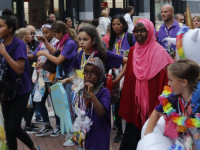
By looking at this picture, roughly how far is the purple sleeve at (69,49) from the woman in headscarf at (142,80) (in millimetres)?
1574

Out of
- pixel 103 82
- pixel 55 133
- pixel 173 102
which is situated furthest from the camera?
pixel 55 133

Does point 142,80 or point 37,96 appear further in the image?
point 37,96

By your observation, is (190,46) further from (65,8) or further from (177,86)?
(65,8)

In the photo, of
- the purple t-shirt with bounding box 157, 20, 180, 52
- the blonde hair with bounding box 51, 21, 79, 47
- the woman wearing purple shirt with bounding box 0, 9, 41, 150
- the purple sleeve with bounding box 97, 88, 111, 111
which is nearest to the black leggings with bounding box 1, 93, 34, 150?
the woman wearing purple shirt with bounding box 0, 9, 41, 150

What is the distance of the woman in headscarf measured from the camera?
194 inches

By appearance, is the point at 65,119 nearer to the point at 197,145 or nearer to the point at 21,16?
the point at 197,145

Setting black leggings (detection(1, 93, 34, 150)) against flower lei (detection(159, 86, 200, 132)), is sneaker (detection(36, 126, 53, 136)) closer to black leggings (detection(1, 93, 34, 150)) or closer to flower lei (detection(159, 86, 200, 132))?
black leggings (detection(1, 93, 34, 150))

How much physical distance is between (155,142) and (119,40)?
361 centimetres

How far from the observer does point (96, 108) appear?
4.45 meters

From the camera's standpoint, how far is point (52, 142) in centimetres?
689

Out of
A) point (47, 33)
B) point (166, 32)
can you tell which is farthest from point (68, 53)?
point (166, 32)

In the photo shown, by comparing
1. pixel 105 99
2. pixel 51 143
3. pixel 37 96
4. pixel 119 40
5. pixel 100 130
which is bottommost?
pixel 51 143

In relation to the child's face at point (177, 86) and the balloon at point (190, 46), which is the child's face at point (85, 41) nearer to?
the balloon at point (190, 46)

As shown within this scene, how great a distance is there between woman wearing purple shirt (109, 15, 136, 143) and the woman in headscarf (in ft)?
4.93
